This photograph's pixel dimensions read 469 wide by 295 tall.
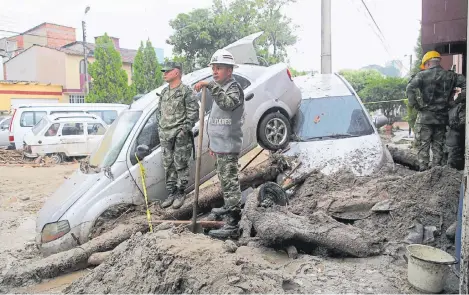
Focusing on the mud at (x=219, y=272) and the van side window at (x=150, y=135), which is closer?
the mud at (x=219, y=272)

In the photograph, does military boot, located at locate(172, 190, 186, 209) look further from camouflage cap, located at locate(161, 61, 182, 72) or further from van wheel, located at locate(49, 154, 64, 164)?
van wheel, located at locate(49, 154, 64, 164)

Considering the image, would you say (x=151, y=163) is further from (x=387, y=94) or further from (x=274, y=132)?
(x=387, y=94)

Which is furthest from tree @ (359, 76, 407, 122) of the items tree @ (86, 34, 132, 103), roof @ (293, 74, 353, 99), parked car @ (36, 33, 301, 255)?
parked car @ (36, 33, 301, 255)

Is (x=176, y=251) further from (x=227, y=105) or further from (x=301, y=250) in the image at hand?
(x=227, y=105)

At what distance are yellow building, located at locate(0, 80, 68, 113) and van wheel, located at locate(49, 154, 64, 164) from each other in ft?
56.4

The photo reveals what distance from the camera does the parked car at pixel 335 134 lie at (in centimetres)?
514

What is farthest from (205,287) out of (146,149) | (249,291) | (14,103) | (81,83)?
(81,83)

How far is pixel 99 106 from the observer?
57.1ft

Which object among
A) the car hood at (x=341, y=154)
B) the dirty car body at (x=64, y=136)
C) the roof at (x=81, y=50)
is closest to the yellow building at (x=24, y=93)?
the roof at (x=81, y=50)

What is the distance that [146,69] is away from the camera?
27.2 meters

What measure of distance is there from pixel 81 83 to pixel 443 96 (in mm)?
33671

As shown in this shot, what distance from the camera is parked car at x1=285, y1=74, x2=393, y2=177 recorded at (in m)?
5.14

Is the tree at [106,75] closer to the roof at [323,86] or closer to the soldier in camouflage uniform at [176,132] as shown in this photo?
the roof at [323,86]

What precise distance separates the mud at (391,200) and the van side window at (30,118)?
551 inches
